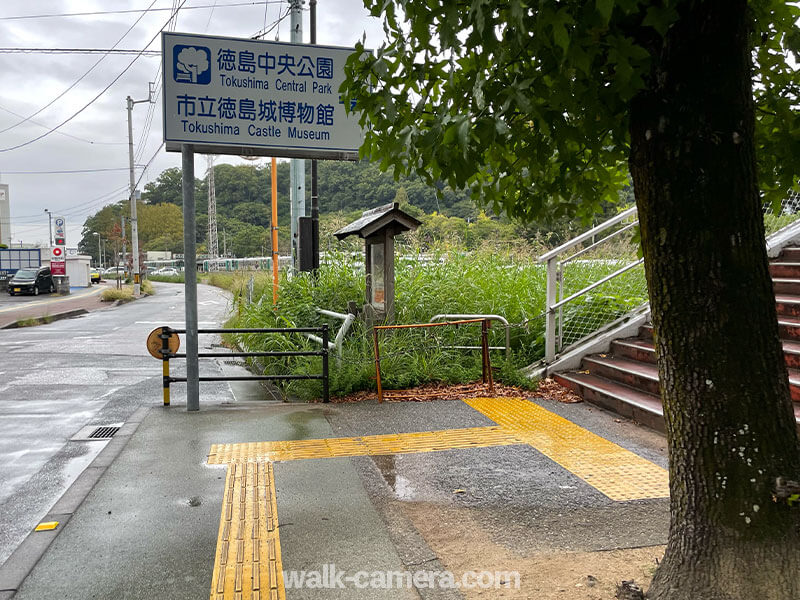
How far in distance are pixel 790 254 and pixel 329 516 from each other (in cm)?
723

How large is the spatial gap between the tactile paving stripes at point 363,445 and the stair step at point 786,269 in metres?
4.40

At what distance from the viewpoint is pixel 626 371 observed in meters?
7.34

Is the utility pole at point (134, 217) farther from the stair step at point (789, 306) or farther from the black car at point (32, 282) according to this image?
the stair step at point (789, 306)

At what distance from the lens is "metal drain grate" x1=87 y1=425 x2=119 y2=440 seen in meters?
6.82

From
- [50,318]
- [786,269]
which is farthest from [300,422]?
[50,318]

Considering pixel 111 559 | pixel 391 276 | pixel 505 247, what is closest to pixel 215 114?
pixel 391 276

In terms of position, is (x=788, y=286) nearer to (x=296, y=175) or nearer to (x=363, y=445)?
(x=363, y=445)

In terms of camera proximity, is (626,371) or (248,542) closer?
(248,542)

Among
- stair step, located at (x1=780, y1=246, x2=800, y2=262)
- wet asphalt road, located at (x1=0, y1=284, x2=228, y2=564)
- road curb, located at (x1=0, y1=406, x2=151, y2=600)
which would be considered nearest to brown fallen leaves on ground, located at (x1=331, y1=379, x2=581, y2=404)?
road curb, located at (x1=0, y1=406, x2=151, y2=600)

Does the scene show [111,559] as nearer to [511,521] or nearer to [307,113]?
[511,521]

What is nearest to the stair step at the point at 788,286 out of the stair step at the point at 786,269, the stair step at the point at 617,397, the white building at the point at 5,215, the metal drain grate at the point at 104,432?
the stair step at the point at 786,269

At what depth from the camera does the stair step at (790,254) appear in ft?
27.1


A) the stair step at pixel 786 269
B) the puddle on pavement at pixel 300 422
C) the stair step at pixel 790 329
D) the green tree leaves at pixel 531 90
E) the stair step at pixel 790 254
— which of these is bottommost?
the puddle on pavement at pixel 300 422

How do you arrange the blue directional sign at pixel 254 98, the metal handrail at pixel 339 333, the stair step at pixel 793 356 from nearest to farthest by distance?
1. the stair step at pixel 793 356
2. the blue directional sign at pixel 254 98
3. the metal handrail at pixel 339 333
